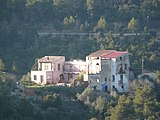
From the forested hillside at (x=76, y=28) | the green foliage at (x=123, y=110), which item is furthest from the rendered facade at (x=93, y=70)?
the green foliage at (x=123, y=110)

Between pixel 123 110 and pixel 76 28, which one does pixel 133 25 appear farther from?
pixel 123 110

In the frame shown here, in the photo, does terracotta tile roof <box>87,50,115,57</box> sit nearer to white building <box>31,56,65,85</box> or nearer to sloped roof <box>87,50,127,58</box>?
sloped roof <box>87,50,127,58</box>

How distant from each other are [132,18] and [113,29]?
4.85 ft

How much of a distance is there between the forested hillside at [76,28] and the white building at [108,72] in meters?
3.89

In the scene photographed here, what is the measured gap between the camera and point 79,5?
244 ft

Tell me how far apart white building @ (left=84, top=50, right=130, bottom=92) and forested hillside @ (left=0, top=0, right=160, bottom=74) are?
12.8 ft

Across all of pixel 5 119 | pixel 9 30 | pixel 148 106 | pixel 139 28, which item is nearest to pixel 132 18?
pixel 139 28

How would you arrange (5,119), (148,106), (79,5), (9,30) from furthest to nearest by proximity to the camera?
(79,5)
(9,30)
(148,106)
(5,119)

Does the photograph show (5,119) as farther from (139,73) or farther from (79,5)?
(79,5)

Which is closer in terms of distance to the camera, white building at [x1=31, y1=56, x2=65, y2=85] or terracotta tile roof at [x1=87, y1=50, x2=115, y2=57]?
terracotta tile roof at [x1=87, y1=50, x2=115, y2=57]

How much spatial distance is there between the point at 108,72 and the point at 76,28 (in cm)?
1004

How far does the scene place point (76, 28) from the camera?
236ft

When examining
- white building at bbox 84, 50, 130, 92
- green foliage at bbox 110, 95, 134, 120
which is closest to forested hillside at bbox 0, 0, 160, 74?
white building at bbox 84, 50, 130, 92

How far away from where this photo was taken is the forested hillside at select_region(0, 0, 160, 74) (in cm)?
6819
